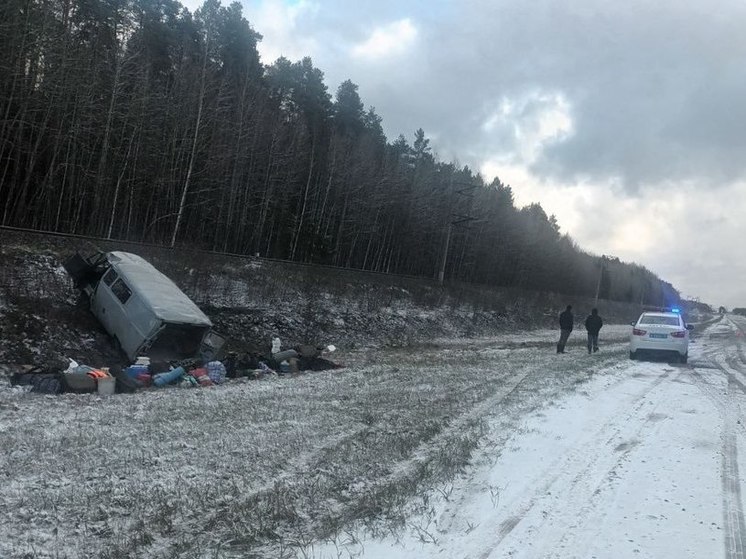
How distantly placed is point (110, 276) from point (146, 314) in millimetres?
2431

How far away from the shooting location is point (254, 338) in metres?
20.3

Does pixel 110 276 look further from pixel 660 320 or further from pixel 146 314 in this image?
pixel 660 320

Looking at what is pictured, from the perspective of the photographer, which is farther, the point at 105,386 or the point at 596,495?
the point at 105,386

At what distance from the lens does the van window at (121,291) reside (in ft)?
45.9

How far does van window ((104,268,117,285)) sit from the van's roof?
0.19 meters

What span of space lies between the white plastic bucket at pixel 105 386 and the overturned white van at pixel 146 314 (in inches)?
84.5

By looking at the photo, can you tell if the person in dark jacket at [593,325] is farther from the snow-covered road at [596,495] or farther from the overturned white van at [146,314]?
the overturned white van at [146,314]

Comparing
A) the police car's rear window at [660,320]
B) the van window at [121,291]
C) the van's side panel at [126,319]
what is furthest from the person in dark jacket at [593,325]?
the van window at [121,291]

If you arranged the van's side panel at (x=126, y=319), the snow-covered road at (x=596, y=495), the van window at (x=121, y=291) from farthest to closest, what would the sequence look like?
the van window at (x=121, y=291) < the van's side panel at (x=126, y=319) < the snow-covered road at (x=596, y=495)

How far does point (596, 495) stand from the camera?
198 inches

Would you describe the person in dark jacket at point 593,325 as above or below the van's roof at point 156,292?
above

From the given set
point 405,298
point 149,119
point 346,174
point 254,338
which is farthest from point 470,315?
point 149,119

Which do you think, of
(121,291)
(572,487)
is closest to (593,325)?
(121,291)

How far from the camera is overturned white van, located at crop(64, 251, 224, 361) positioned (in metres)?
13.2
